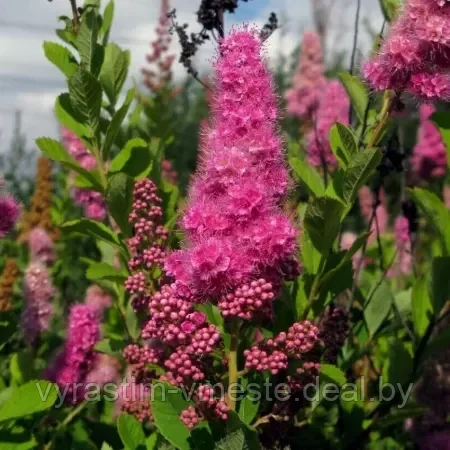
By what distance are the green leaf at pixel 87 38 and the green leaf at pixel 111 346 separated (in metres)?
0.64

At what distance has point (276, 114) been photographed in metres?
1.30

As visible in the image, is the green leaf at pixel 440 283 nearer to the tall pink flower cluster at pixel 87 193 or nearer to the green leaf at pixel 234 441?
the green leaf at pixel 234 441

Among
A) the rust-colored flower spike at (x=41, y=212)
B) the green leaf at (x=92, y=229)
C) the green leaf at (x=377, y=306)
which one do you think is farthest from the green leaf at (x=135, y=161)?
the rust-colored flower spike at (x=41, y=212)

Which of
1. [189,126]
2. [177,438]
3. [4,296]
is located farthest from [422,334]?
[189,126]

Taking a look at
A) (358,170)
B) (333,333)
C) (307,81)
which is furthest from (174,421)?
(307,81)

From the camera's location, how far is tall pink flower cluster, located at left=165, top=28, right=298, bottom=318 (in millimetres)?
1190

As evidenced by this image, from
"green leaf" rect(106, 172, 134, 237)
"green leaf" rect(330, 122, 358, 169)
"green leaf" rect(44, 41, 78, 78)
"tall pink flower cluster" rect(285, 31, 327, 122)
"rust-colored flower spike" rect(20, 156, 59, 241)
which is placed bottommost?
"rust-colored flower spike" rect(20, 156, 59, 241)

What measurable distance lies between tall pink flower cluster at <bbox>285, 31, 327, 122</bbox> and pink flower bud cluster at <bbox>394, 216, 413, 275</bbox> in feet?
3.92

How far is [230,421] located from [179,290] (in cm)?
22

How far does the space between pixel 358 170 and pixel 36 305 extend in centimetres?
130

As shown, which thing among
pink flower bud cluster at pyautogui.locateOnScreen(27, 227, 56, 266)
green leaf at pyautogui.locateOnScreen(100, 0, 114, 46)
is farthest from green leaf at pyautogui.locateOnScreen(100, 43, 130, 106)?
pink flower bud cluster at pyautogui.locateOnScreen(27, 227, 56, 266)

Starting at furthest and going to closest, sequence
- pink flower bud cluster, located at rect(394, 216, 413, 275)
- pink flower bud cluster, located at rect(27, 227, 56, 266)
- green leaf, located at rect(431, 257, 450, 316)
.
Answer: pink flower bud cluster, located at rect(27, 227, 56, 266) < pink flower bud cluster, located at rect(394, 216, 413, 275) < green leaf, located at rect(431, 257, 450, 316)

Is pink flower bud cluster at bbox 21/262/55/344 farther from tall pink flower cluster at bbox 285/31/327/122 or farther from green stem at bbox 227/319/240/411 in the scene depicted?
tall pink flower cluster at bbox 285/31/327/122

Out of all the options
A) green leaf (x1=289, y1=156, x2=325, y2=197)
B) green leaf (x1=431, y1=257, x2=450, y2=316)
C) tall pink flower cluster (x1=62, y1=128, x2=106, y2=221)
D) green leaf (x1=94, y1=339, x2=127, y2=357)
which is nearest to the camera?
green leaf (x1=289, y1=156, x2=325, y2=197)
